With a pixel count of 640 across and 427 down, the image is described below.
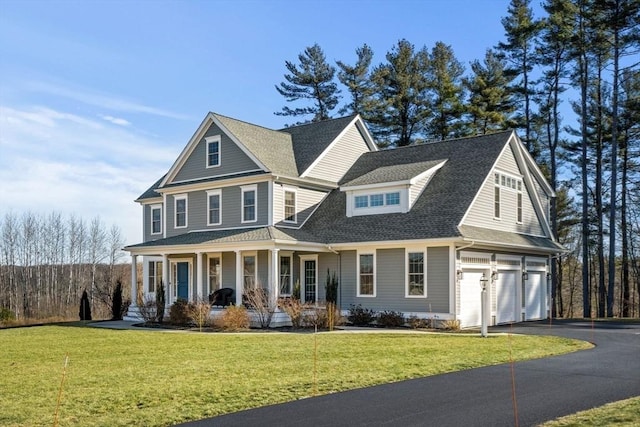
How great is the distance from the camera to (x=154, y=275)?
33.9m

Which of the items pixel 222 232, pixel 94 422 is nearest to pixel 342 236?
pixel 222 232

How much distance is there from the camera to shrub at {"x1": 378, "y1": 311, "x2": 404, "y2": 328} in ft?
79.6

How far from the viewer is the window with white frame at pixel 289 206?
28.2 m

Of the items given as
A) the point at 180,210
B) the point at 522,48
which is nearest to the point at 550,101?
the point at 522,48

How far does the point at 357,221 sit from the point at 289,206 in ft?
10.1

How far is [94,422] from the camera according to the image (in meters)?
9.25

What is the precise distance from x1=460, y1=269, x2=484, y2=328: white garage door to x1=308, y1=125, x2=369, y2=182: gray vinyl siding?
8456 millimetres

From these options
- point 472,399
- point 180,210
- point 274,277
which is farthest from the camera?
point 180,210

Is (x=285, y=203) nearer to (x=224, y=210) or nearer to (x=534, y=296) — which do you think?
(x=224, y=210)

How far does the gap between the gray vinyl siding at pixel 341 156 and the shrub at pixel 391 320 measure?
7.69 m

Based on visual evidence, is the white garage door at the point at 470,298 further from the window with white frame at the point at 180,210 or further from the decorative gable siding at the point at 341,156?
the window with white frame at the point at 180,210

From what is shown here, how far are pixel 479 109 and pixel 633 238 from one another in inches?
511

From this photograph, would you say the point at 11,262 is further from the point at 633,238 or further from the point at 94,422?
the point at 94,422

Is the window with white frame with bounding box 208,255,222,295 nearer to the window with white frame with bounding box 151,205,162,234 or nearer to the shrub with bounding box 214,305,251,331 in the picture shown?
the shrub with bounding box 214,305,251,331
